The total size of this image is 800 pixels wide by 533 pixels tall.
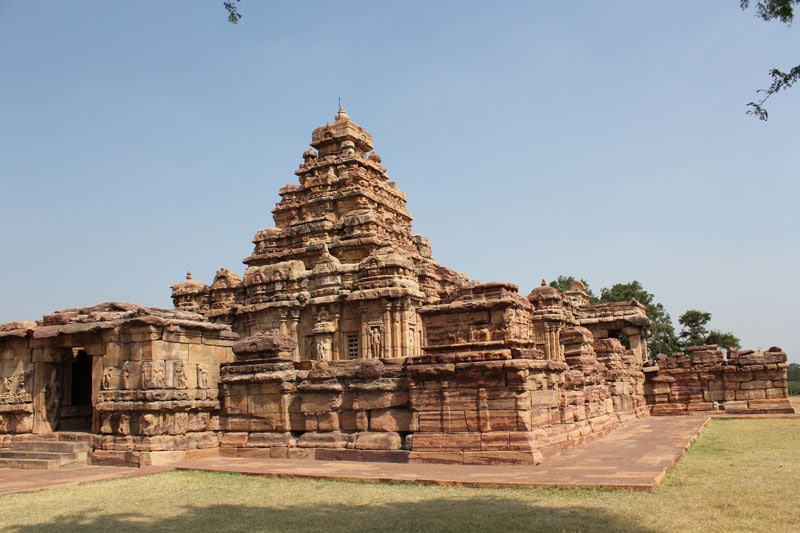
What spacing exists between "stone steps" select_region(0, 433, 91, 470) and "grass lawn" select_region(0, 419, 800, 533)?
9.32 ft

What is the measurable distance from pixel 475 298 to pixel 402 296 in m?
10.9

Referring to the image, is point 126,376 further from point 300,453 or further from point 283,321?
point 283,321

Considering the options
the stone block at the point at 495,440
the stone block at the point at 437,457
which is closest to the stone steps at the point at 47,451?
the stone block at the point at 437,457

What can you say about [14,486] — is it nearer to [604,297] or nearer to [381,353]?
[381,353]

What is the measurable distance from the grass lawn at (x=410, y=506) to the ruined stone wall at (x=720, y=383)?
13137 mm

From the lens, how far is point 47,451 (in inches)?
495

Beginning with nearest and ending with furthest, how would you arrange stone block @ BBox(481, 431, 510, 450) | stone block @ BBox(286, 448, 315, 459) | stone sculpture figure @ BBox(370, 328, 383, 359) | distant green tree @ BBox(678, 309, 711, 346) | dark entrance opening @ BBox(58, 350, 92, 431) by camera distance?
1. stone block @ BBox(481, 431, 510, 450)
2. stone block @ BBox(286, 448, 315, 459)
3. dark entrance opening @ BBox(58, 350, 92, 431)
4. stone sculpture figure @ BBox(370, 328, 383, 359)
5. distant green tree @ BBox(678, 309, 711, 346)

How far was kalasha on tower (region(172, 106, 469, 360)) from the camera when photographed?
2262 cm

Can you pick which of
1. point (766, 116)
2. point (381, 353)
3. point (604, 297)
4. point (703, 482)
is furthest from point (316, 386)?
point (604, 297)

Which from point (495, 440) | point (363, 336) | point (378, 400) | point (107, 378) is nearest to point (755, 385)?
point (363, 336)

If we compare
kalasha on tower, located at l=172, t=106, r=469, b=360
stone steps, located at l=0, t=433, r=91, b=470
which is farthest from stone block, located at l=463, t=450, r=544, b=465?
kalasha on tower, located at l=172, t=106, r=469, b=360

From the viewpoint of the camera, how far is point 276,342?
13.1 metres

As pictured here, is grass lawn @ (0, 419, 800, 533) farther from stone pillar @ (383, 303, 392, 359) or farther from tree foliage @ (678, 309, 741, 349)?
tree foliage @ (678, 309, 741, 349)

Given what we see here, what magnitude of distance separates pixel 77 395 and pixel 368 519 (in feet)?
37.5
